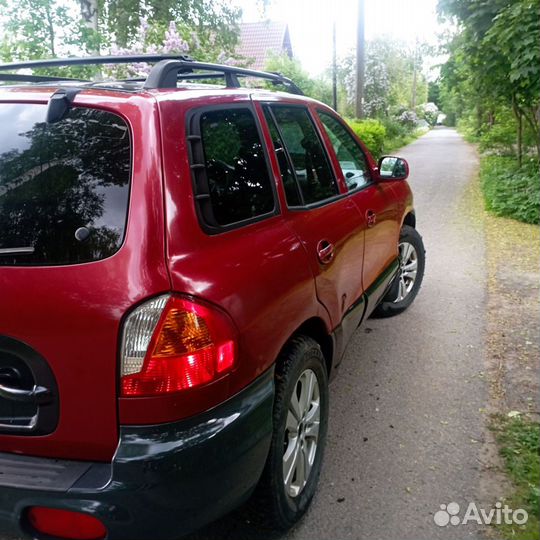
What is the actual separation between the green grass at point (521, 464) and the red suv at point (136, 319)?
105 cm

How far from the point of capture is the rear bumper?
5.43ft

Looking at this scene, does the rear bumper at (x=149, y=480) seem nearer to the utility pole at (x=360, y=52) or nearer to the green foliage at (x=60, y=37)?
the green foliage at (x=60, y=37)

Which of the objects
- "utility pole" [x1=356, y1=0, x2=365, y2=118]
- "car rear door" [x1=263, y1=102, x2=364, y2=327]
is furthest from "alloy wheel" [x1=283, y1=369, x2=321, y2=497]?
"utility pole" [x1=356, y1=0, x2=365, y2=118]

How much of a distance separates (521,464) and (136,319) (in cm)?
220

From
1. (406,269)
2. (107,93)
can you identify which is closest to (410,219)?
(406,269)

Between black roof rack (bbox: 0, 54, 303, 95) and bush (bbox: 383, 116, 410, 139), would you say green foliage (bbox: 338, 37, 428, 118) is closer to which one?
bush (bbox: 383, 116, 410, 139)

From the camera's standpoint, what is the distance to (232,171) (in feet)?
7.22

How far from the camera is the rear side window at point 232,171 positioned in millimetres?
2021

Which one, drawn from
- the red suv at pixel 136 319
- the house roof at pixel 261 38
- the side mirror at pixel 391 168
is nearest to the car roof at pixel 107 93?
the red suv at pixel 136 319

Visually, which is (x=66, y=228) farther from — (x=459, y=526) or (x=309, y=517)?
(x=459, y=526)

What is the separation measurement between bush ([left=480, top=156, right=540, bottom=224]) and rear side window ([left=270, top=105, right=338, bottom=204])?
6614 millimetres

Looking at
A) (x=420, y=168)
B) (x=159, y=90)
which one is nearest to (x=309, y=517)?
(x=159, y=90)

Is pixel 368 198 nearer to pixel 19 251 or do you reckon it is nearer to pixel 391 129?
pixel 19 251

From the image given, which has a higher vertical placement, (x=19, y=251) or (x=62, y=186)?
(x=62, y=186)
